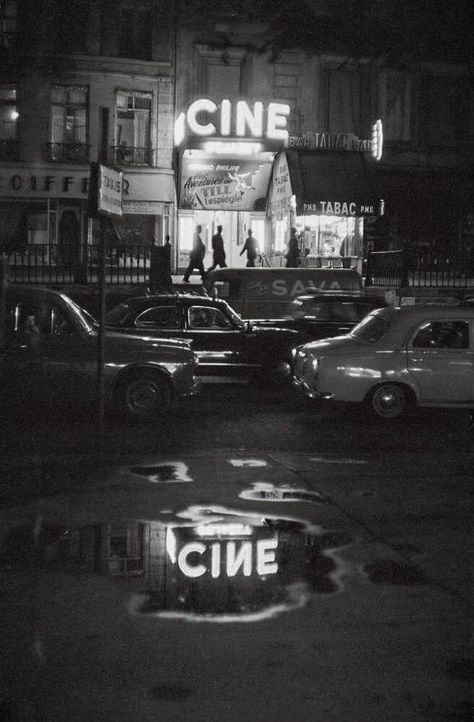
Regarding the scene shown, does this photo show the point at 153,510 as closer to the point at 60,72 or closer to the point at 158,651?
the point at 158,651

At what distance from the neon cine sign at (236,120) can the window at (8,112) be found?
5715mm

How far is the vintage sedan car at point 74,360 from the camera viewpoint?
42.7ft

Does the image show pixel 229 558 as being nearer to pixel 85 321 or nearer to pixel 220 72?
pixel 85 321

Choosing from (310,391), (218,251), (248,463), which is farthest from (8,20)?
(248,463)

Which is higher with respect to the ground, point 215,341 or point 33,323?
point 33,323

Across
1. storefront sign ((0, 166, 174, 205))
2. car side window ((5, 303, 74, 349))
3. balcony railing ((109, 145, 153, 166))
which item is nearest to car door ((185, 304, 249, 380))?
car side window ((5, 303, 74, 349))

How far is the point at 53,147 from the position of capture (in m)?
32.9

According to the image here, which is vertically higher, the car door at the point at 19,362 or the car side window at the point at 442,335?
the car side window at the point at 442,335

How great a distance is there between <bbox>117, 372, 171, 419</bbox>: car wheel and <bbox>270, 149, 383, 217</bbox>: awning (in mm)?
16734

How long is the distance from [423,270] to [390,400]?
12.5 metres

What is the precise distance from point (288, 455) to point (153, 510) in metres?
3.03

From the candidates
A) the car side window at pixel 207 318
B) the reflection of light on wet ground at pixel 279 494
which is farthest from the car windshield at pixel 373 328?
the reflection of light on wet ground at pixel 279 494

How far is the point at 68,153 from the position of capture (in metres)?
33.1

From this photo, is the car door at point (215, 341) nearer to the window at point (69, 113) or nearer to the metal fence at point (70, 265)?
the metal fence at point (70, 265)
